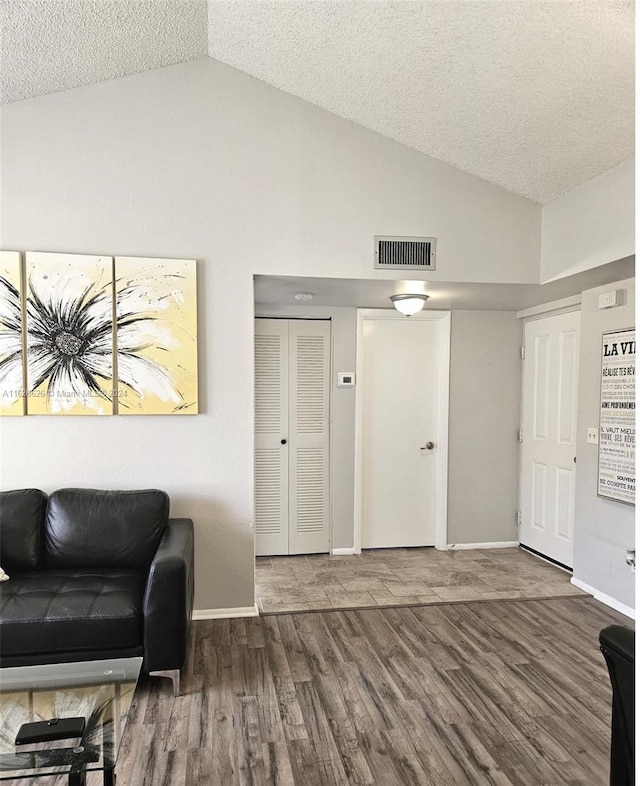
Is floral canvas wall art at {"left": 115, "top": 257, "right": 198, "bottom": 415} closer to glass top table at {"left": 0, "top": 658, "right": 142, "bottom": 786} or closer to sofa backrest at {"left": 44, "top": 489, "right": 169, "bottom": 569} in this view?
sofa backrest at {"left": 44, "top": 489, "right": 169, "bottom": 569}

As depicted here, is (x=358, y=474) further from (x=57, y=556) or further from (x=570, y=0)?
(x=570, y=0)

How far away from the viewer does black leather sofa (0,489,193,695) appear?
2.43m

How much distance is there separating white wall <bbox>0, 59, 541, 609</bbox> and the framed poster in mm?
1422

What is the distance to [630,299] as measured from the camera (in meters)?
3.50

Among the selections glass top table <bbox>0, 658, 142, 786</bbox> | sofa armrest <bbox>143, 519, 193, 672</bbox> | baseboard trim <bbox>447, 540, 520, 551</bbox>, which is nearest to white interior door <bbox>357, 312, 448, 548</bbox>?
baseboard trim <bbox>447, 540, 520, 551</bbox>

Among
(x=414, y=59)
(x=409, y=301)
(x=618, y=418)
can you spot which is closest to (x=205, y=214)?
(x=414, y=59)

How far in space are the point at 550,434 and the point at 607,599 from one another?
1.35 meters

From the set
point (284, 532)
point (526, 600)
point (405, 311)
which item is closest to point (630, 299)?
point (405, 311)

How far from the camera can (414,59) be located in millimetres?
2855

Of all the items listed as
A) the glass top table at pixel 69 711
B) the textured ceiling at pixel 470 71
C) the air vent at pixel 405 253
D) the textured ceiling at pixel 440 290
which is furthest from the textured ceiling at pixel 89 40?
the glass top table at pixel 69 711

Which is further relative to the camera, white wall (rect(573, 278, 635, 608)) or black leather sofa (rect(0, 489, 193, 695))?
white wall (rect(573, 278, 635, 608))

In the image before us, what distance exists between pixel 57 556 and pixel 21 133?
233cm

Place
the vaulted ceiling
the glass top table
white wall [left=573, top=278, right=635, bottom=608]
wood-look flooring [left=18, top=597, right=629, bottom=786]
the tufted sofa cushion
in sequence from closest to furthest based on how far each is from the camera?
the glass top table, wood-look flooring [left=18, top=597, right=629, bottom=786], the tufted sofa cushion, the vaulted ceiling, white wall [left=573, top=278, right=635, bottom=608]

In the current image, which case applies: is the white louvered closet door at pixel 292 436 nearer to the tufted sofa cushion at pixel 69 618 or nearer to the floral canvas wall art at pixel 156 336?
the floral canvas wall art at pixel 156 336
